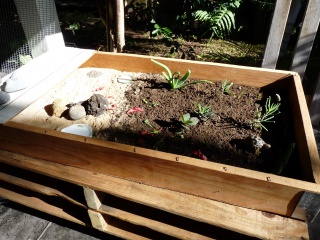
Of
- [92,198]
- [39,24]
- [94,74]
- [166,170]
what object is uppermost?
[39,24]

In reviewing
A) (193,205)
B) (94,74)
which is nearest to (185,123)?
(193,205)

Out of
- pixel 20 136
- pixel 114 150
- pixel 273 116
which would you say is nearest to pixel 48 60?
pixel 20 136

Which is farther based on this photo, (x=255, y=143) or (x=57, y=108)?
(x=57, y=108)

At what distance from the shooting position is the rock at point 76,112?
145cm

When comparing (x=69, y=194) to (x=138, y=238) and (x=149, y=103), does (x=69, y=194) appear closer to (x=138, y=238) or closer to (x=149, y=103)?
(x=138, y=238)

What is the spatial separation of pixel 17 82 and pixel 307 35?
188 centimetres

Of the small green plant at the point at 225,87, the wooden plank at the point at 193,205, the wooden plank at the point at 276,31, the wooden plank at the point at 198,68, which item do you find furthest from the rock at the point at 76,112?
the wooden plank at the point at 276,31

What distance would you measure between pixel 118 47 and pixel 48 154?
47.3 inches

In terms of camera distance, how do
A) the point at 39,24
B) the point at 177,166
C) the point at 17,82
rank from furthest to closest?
1. the point at 39,24
2. the point at 17,82
3. the point at 177,166

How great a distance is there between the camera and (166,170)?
1.07 metres

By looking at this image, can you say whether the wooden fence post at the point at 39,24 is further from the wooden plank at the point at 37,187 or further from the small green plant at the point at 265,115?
the small green plant at the point at 265,115

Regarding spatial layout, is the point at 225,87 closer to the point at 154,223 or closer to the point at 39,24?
the point at 154,223

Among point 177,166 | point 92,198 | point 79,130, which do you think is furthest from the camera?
point 79,130

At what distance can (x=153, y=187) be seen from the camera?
1153 mm
